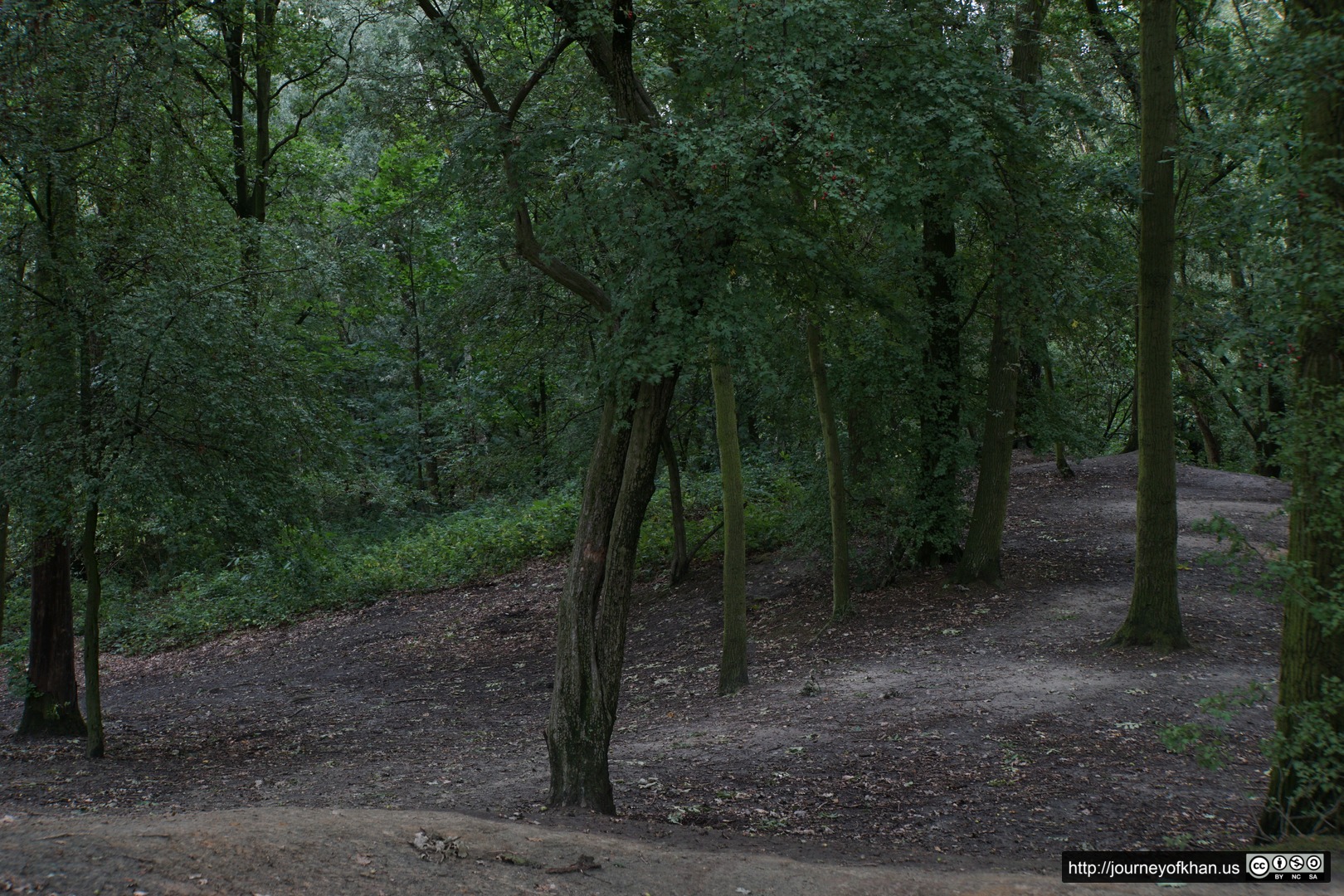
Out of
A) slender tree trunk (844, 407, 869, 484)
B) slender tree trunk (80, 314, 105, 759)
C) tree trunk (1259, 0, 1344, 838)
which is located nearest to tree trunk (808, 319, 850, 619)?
slender tree trunk (844, 407, 869, 484)

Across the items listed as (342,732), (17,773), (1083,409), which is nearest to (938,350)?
(1083,409)

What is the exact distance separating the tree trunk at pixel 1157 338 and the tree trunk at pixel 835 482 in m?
3.43

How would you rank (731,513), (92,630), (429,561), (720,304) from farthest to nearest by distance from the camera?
(429,561) < (731,513) < (92,630) < (720,304)

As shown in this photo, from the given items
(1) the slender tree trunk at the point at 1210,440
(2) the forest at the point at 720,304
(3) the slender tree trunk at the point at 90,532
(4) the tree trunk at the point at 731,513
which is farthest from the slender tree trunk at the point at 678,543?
(1) the slender tree trunk at the point at 1210,440

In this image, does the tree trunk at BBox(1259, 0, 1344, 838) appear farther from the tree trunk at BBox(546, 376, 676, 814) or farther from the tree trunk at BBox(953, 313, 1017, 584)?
the tree trunk at BBox(953, 313, 1017, 584)

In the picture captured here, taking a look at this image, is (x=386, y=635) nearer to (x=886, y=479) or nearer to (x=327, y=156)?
(x=886, y=479)

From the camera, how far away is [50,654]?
966cm

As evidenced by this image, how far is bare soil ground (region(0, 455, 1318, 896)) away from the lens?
15.7ft

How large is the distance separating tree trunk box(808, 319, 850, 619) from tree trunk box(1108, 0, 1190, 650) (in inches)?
135

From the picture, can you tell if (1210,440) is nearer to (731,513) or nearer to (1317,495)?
(731,513)

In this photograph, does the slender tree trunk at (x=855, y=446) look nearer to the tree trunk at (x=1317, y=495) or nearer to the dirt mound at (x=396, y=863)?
the dirt mound at (x=396, y=863)

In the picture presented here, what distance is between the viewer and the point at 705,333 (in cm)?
561

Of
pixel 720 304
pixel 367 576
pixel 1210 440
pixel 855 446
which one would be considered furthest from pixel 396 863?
pixel 1210 440

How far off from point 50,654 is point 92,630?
1.77 meters
